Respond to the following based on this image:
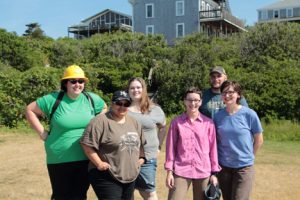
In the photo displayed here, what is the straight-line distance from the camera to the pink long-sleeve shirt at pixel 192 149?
459 cm

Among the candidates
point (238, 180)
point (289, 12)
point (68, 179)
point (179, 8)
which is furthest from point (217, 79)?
point (289, 12)

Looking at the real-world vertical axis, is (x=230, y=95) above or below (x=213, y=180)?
above

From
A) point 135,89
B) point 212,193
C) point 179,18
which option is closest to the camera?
point 212,193

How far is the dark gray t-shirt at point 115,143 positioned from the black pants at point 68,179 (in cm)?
17

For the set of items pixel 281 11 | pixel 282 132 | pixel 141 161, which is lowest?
pixel 282 132

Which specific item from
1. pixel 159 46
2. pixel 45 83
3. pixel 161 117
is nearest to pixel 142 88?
pixel 161 117

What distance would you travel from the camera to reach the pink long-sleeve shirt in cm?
459

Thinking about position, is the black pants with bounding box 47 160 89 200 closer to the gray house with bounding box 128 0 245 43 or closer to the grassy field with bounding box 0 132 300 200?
the grassy field with bounding box 0 132 300 200

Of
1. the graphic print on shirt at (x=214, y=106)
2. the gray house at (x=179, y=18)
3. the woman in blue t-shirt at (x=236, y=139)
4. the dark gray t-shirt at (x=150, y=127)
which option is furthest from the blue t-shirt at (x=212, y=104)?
the gray house at (x=179, y=18)

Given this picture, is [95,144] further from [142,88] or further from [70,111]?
[142,88]

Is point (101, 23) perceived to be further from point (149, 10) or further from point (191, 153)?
point (191, 153)

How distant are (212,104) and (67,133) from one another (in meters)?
1.59

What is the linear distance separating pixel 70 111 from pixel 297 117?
66.4 feet

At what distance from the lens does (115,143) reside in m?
4.24
